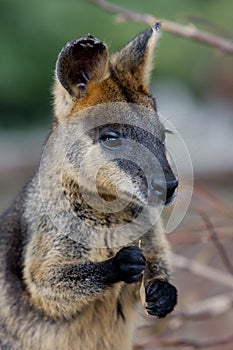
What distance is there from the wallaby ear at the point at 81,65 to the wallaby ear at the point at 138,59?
0.13 metres

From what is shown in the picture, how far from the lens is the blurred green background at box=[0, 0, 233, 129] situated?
18.7m

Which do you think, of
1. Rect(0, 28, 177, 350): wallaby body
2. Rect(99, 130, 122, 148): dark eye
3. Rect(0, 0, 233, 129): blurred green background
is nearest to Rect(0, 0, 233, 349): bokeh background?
Rect(0, 0, 233, 129): blurred green background

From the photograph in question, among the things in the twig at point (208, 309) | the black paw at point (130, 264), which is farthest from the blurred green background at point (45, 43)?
the black paw at point (130, 264)

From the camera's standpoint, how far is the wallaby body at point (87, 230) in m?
4.25

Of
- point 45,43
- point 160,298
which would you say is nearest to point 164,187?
point 160,298

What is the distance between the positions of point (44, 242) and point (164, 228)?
66 cm

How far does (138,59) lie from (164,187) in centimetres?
87

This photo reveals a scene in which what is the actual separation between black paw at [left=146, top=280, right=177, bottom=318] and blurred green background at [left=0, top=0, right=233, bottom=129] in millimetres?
13509

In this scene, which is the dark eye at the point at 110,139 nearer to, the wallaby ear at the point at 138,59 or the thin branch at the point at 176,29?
the wallaby ear at the point at 138,59

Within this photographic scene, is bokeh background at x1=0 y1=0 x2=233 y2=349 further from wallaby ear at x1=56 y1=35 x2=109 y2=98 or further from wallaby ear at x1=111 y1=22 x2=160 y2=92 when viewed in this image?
wallaby ear at x1=56 y1=35 x2=109 y2=98

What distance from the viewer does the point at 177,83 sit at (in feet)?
72.3

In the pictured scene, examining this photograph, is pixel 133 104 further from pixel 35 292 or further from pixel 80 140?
pixel 35 292

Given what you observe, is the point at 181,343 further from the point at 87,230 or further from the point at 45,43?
the point at 45,43

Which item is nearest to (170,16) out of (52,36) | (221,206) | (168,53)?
(168,53)
